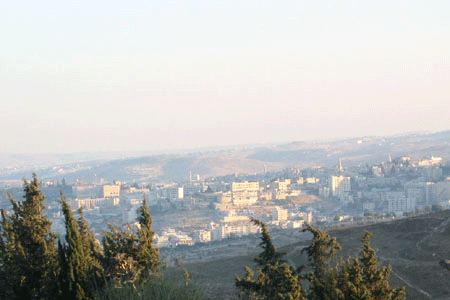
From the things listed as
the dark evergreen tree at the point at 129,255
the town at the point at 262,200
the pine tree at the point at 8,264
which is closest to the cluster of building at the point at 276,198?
the town at the point at 262,200

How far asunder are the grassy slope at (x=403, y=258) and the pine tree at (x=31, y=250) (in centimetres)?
515

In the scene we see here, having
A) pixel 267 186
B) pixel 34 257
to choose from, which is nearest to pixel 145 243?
pixel 34 257

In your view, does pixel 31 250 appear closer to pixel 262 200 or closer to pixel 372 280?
pixel 372 280

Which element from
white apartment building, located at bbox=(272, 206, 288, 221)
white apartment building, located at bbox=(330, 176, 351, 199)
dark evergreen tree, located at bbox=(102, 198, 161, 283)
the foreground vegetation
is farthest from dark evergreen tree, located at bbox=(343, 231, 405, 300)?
white apartment building, located at bbox=(330, 176, 351, 199)

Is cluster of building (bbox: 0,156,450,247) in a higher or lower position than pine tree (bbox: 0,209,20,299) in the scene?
lower

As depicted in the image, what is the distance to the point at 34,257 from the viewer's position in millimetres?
21141

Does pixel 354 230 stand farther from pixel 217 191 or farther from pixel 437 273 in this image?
pixel 217 191

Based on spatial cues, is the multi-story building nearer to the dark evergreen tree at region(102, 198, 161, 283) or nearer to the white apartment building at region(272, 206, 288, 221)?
the white apartment building at region(272, 206, 288, 221)

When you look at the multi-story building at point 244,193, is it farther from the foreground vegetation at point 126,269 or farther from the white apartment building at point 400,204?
the foreground vegetation at point 126,269

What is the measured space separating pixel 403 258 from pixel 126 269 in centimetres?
1918

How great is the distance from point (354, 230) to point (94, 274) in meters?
28.5

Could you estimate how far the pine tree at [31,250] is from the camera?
20112 millimetres

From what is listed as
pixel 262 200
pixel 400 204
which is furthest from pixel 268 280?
pixel 262 200

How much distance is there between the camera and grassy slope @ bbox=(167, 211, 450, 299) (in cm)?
2978
